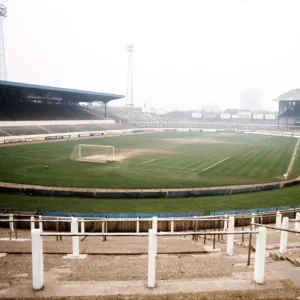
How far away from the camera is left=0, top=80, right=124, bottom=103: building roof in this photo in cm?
7698

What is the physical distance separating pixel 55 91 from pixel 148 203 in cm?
7580

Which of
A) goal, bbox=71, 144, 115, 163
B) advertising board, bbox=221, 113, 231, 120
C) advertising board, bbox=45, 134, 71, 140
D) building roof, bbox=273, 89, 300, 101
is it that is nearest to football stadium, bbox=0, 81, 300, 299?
goal, bbox=71, 144, 115, 163

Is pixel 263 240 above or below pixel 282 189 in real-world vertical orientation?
above

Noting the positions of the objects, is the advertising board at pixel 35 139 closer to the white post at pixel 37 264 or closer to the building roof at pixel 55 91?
the building roof at pixel 55 91

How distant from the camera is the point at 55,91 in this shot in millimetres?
93375

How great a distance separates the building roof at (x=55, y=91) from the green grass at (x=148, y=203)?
55478 mm

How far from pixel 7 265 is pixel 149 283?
401 centimetres

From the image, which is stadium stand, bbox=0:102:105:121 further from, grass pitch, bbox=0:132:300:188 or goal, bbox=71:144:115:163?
goal, bbox=71:144:115:163

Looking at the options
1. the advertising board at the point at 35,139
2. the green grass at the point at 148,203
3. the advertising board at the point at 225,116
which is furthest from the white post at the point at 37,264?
the advertising board at the point at 225,116

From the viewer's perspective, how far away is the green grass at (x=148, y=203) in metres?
24.1

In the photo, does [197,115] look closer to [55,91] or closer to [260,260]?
[55,91]

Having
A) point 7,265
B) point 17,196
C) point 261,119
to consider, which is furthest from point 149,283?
point 261,119

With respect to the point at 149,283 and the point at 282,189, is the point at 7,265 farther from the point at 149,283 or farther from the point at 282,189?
the point at 282,189

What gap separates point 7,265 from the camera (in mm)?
8680
